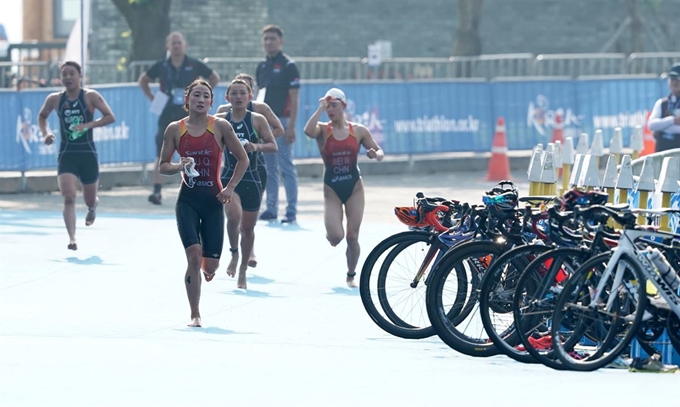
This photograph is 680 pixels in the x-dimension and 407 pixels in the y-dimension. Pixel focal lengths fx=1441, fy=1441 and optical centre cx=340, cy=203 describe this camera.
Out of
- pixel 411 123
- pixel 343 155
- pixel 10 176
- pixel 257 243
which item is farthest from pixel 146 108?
pixel 343 155

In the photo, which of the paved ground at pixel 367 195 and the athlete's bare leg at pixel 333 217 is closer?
the athlete's bare leg at pixel 333 217

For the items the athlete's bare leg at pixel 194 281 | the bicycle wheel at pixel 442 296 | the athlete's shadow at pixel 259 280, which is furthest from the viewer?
the athlete's shadow at pixel 259 280

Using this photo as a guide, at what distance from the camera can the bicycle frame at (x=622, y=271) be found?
7.71 meters

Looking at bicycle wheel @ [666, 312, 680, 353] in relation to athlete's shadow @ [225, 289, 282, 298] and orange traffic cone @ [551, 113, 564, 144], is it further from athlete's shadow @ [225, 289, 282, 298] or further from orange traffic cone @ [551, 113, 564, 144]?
orange traffic cone @ [551, 113, 564, 144]

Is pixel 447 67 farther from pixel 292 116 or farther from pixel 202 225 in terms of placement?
pixel 202 225

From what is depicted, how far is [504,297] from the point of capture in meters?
8.42

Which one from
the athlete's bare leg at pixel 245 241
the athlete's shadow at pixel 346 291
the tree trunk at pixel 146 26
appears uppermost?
the tree trunk at pixel 146 26

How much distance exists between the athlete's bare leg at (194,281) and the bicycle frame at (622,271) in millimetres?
3000

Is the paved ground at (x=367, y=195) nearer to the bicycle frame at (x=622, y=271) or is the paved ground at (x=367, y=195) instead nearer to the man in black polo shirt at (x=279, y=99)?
the man in black polo shirt at (x=279, y=99)

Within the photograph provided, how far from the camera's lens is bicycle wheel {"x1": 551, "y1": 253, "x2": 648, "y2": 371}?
25.4 ft

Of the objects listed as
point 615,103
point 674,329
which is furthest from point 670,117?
point 615,103

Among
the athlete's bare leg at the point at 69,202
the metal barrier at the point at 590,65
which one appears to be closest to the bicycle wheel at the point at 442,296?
the athlete's bare leg at the point at 69,202

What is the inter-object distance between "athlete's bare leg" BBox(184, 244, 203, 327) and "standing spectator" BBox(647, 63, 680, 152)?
787 cm

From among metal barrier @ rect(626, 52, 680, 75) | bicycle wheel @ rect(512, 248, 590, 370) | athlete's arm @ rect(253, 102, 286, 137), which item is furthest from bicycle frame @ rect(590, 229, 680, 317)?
metal barrier @ rect(626, 52, 680, 75)
